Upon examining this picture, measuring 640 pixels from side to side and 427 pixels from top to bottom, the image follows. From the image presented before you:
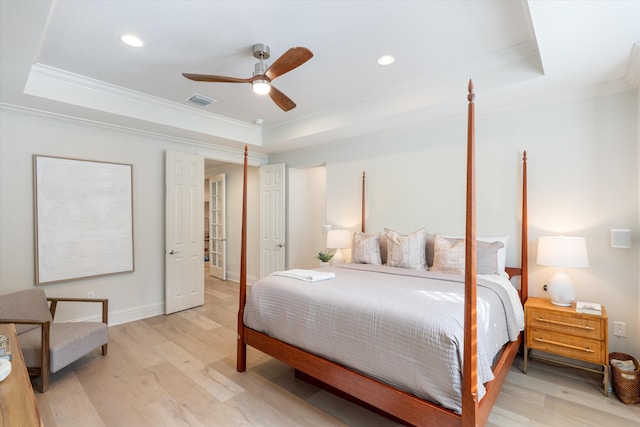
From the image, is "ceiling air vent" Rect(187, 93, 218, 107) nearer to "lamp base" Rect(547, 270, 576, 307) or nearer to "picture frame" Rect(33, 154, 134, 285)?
"picture frame" Rect(33, 154, 134, 285)

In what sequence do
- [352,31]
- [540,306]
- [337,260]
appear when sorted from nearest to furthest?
[352,31] < [540,306] < [337,260]

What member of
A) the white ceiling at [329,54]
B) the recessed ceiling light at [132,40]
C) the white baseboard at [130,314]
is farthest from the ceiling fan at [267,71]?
the white baseboard at [130,314]

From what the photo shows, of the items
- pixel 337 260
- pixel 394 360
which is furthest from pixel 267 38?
pixel 337 260

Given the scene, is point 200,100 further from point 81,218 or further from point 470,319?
point 470,319

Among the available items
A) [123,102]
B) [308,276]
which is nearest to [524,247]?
[308,276]

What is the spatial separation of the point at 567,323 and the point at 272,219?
412 centimetres

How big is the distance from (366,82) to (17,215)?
12.6ft

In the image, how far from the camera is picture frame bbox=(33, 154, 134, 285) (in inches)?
132

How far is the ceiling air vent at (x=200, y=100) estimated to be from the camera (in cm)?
359

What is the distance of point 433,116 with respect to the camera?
348cm

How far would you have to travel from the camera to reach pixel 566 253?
8.36 ft

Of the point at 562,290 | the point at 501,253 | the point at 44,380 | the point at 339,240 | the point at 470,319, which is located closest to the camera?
the point at 470,319

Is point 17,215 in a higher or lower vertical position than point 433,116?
lower

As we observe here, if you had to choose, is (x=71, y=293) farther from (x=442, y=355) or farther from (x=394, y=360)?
(x=442, y=355)
